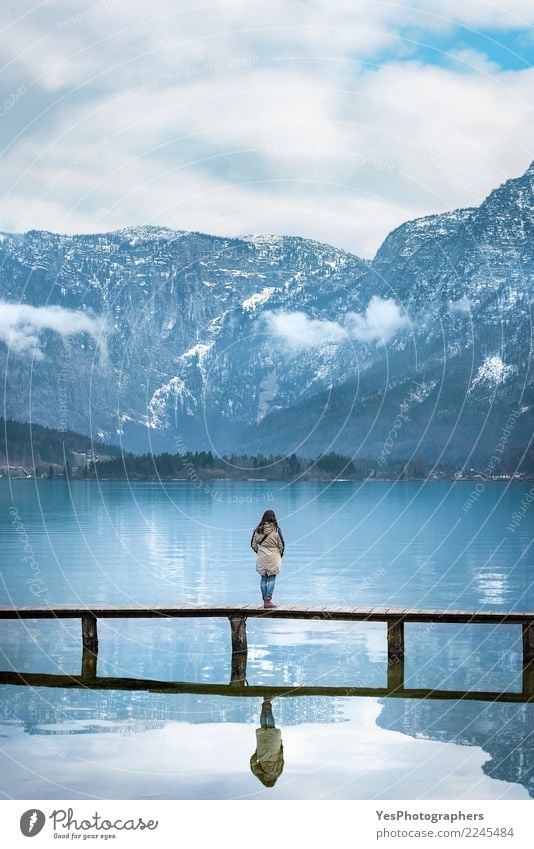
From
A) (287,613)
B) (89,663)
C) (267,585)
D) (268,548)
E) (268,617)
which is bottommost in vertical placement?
(89,663)

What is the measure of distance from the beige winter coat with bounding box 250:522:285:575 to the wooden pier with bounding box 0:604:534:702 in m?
1.00

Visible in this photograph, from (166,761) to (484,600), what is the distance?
112 feet

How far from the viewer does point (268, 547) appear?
29016 mm

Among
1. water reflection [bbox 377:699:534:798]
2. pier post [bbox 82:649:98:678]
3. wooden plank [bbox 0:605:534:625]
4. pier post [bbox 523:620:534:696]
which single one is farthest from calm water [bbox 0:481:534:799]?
wooden plank [bbox 0:605:534:625]

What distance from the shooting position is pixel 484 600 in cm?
5291

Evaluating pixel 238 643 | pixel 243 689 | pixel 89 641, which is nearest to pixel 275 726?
pixel 243 689

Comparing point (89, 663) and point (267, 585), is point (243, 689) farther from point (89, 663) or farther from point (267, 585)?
point (89, 663)

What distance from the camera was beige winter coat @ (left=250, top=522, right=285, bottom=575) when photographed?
28.8 meters

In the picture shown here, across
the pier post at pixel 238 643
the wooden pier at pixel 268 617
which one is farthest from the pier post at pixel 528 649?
the pier post at pixel 238 643

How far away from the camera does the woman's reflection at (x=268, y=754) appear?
19.8m

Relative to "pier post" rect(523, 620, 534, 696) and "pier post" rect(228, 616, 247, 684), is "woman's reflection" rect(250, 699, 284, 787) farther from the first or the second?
"pier post" rect(523, 620, 534, 696)

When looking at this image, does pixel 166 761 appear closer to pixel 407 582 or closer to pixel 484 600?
pixel 484 600

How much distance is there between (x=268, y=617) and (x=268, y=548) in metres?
1.65
